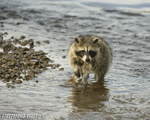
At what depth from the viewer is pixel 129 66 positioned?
28.3 feet

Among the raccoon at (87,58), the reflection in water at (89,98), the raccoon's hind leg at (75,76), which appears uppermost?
the raccoon at (87,58)

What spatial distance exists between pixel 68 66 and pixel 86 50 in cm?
139

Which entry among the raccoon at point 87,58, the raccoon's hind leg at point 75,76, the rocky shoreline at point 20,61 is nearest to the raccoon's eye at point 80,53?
the raccoon at point 87,58

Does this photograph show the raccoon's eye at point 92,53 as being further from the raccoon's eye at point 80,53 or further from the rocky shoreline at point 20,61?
the rocky shoreline at point 20,61

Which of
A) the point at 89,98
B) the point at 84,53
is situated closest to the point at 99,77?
the point at 84,53

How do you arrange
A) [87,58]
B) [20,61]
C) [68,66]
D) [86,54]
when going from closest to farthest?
[87,58] < [86,54] < [20,61] < [68,66]

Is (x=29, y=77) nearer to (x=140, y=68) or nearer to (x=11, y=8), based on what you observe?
(x=140, y=68)

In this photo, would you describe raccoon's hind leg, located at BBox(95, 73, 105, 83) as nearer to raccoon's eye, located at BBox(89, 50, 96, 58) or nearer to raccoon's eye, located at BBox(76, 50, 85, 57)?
raccoon's eye, located at BBox(89, 50, 96, 58)

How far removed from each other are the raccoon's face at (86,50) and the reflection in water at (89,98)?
0.57m

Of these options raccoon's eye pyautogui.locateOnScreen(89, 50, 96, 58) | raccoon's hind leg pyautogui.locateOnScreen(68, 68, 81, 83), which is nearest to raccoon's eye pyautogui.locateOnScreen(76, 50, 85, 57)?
raccoon's eye pyautogui.locateOnScreen(89, 50, 96, 58)

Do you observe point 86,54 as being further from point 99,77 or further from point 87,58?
point 99,77

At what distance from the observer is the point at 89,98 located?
626 cm

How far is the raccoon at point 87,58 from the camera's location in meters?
7.05

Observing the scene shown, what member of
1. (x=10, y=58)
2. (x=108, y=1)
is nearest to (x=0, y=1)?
(x=108, y=1)
